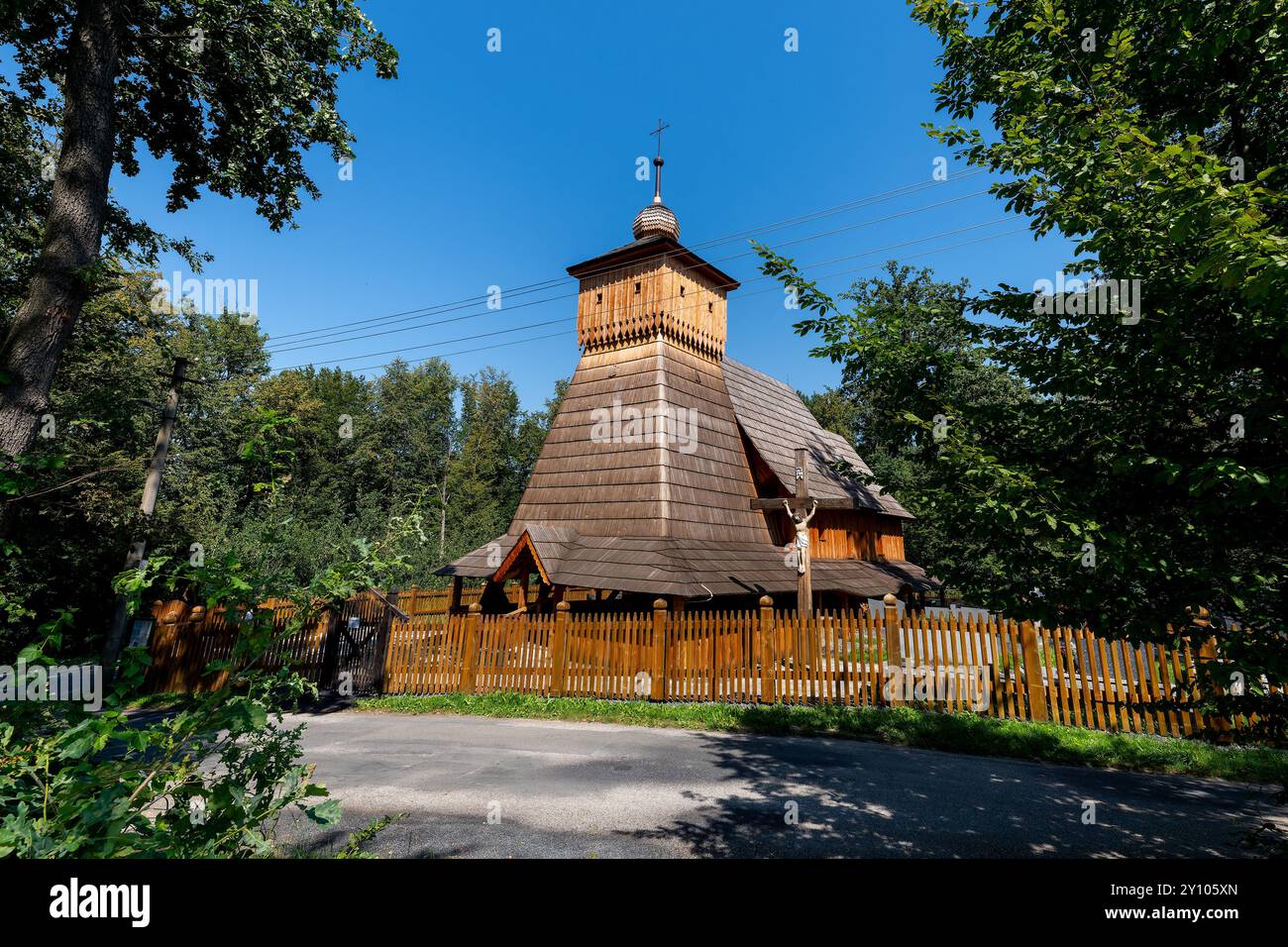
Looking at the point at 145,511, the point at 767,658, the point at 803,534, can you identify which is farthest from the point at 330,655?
the point at 803,534

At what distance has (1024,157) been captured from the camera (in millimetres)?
3729

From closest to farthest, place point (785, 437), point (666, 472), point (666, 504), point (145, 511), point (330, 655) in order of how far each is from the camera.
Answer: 1. point (330, 655)
2. point (145, 511)
3. point (666, 504)
4. point (666, 472)
5. point (785, 437)

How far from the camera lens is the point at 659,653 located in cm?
1090

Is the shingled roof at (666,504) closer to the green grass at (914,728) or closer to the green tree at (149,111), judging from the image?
the green grass at (914,728)

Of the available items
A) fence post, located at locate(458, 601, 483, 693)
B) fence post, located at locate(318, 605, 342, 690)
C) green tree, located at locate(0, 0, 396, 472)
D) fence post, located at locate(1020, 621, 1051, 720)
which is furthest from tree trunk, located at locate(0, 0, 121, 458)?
fence post, located at locate(1020, 621, 1051, 720)

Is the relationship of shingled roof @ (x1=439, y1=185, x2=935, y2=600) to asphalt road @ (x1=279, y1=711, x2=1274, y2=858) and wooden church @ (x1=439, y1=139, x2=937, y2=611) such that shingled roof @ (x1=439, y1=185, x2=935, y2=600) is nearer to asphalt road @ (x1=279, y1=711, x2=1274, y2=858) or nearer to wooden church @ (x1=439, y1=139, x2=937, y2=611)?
wooden church @ (x1=439, y1=139, x2=937, y2=611)

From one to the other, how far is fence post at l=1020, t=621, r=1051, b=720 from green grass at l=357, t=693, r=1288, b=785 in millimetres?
298

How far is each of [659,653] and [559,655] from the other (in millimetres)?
2049

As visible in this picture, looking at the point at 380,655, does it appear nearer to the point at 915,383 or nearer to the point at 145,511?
the point at 145,511

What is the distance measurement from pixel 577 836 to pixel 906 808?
3.10 meters

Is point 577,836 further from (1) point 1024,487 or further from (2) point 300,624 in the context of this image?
(1) point 1024,487
